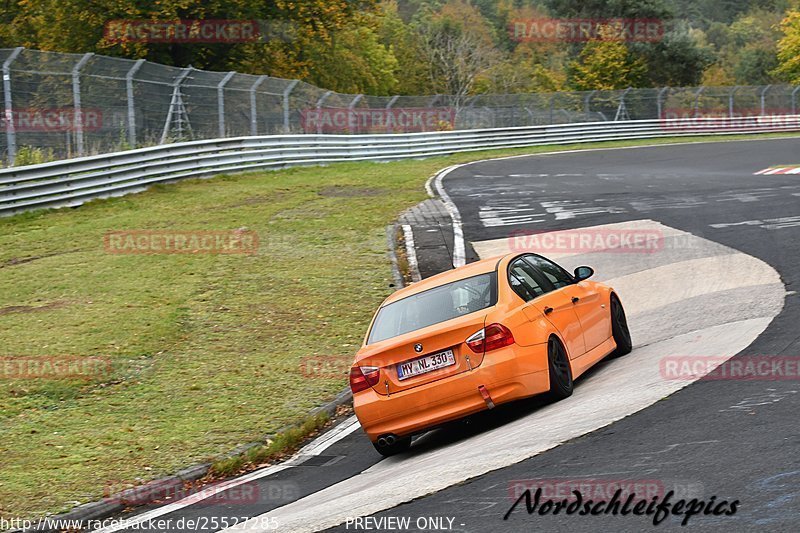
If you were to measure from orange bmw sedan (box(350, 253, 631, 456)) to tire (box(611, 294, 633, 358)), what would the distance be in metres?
1.06

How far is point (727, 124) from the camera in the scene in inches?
1967

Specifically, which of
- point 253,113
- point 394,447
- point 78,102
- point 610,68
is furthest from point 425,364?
point 610,68

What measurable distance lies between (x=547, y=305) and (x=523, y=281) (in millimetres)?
356

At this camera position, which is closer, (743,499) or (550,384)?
(743,499)

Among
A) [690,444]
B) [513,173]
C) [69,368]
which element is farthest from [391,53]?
[690,444]

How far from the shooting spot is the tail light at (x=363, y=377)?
28.2ft

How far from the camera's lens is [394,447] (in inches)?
345

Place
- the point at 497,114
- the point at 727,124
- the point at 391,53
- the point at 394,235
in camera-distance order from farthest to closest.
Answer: the point at 391,53 < the point at 727,124 < the point at 497,114 < the point at 394,235

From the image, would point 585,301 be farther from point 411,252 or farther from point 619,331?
point 411,252

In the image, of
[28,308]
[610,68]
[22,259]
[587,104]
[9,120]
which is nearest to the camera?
[28,308]

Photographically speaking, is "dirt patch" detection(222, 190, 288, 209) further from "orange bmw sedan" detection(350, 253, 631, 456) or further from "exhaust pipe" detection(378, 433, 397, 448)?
"exhaust pipe" detection(378, 433, 397, 448)

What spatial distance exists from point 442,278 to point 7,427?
4.63 meters

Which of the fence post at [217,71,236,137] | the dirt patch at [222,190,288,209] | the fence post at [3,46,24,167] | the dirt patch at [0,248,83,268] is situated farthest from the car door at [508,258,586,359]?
the fence post at [217,71,236,137]

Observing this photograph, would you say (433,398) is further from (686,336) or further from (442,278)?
(686,336)
